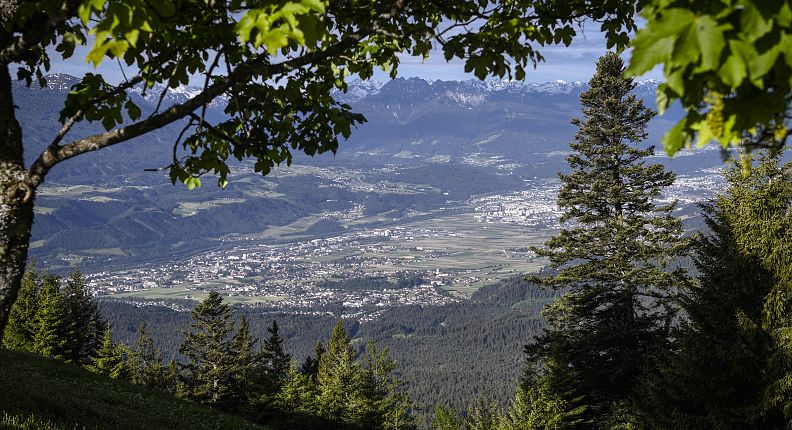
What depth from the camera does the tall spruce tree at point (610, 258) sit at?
20219 millimetres

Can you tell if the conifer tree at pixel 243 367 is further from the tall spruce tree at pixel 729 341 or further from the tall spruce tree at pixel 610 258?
the tall spruce tree at pixel 729 341

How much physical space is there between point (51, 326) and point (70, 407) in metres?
40.3

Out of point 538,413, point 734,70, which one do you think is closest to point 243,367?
point 538,413

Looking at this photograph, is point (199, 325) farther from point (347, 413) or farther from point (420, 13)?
point (420, 13)

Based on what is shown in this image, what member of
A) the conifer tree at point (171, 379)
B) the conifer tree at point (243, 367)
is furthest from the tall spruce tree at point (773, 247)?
the conifer tree at point (171, 379)

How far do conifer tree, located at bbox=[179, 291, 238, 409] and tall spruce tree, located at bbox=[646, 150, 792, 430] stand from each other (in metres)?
37.6

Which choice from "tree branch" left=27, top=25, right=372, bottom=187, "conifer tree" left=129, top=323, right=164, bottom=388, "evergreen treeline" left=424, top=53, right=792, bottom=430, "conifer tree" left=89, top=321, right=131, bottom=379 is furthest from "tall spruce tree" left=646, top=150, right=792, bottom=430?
"conifer tree" left=129, top=323, right=164, bottom=388

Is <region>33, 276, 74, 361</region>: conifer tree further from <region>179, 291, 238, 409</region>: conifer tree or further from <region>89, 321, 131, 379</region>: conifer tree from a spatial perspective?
<region>179, 291, 238, 409</region>: conifer tree

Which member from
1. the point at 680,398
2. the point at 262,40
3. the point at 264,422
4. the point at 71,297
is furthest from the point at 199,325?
the point at 262,40

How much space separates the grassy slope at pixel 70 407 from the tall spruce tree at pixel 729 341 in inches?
494

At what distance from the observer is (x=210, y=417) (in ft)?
65.0

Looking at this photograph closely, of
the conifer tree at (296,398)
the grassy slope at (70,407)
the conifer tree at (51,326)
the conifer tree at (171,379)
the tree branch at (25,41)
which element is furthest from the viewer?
the conifer tree at (171,379)

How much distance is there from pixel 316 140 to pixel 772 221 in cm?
1222

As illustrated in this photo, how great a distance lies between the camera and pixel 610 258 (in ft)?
69.8
